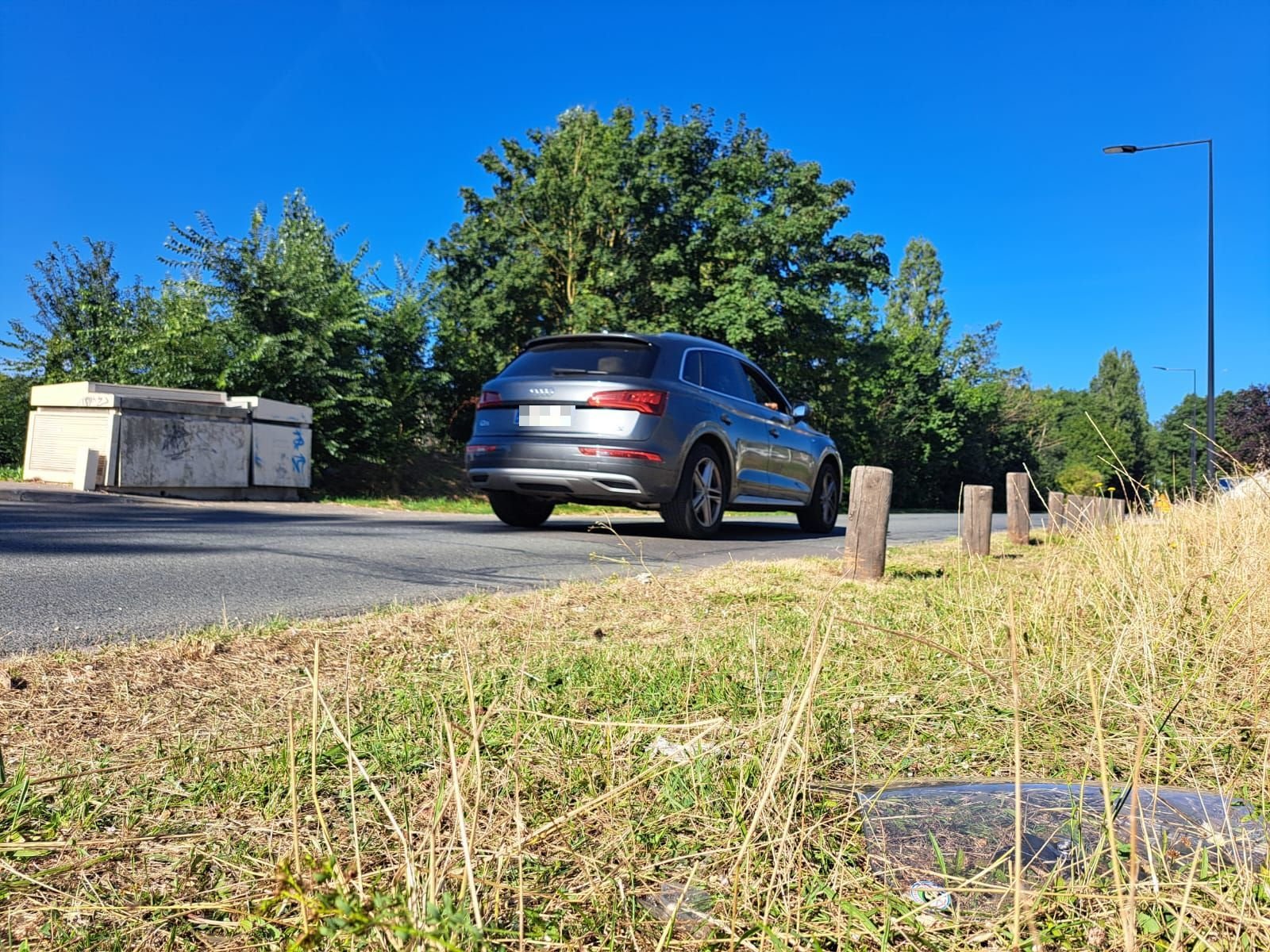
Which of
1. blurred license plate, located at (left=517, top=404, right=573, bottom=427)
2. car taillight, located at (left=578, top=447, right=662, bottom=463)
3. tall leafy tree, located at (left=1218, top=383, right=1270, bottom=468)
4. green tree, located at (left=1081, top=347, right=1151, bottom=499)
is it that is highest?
green tree, located at (left=1081, top=347, right=1151, bottom=499)

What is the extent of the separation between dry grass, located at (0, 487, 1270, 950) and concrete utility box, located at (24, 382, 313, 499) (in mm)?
9231

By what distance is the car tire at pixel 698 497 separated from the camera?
7543 mm

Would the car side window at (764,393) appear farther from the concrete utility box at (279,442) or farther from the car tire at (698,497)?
the concrete utility box at (279,442)

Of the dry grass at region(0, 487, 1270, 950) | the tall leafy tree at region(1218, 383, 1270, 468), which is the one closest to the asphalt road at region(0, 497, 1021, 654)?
the dry grass at region(0, 487, 1270, 950)

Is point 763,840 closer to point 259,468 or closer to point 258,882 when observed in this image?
point 258,882

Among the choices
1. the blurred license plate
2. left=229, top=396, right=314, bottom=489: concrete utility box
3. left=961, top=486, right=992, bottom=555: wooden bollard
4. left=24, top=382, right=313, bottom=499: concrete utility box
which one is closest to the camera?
left=961, top=486, right=992, bottom=555: wooden bollard

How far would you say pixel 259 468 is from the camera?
13.0 m

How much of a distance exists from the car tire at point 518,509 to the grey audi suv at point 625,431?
0.01 metres

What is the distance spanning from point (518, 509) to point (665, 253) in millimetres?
15355

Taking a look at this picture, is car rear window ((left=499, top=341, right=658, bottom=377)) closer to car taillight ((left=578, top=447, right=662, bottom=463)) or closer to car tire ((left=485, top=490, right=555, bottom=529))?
car taillight ((left=578, top=447, right=662, bottom=463))

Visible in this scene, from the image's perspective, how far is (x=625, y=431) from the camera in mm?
7055

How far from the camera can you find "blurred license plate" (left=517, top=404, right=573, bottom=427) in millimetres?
7309

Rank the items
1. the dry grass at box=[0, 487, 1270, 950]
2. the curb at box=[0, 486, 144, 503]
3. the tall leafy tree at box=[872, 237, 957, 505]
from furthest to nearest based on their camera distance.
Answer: the tall leafy tree at box=[872, 237, 957, 505]
the curb at box=[0, 486, 144, 503]
the dry grass at box=[0, 487, 1270, 950]

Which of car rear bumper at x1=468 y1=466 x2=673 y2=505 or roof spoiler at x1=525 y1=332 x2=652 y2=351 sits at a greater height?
roof spoiler at x1=525 y1=332 x2=652 y2=351
